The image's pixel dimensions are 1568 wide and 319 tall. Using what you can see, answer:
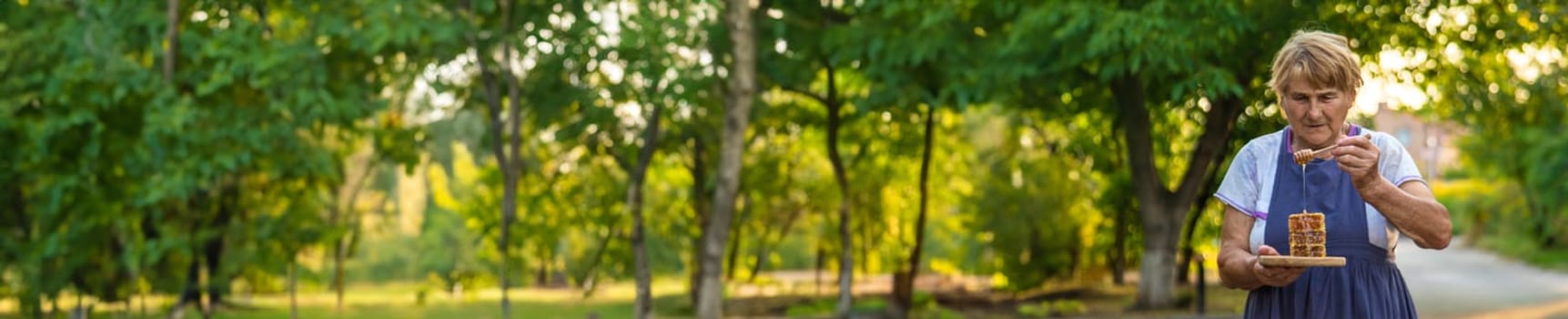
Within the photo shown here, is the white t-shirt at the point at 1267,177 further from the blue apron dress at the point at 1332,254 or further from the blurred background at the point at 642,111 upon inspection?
the blurred background at the point at 642,111

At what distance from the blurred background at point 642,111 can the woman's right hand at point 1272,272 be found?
9118mm

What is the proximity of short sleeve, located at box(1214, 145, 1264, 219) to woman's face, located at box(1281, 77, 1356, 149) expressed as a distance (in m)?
0.15

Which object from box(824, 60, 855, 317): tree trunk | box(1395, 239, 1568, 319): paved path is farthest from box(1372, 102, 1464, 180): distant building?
box(824, 60, 855, 317): tree trunk

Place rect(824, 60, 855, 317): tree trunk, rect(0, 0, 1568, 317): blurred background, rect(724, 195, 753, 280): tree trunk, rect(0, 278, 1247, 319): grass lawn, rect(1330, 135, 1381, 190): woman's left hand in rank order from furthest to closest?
rect(724, 195, 753, 280): tree trunk < rect(0, 278, 1247, 319): grass lawn < rect(824, 60, 855, 317): tree trunk < rect(0, 0, 1568, 317): blurred background < rect(1330, 135, 1381, 190): woman's left hand

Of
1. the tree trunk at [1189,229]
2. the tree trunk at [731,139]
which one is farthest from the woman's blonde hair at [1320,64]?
the tree trunk at [1189,229]

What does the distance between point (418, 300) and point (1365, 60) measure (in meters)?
12.9

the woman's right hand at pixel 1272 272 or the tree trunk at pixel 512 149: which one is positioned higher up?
the tree trunk at pixel 512 149

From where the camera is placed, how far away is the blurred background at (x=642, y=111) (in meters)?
16.5

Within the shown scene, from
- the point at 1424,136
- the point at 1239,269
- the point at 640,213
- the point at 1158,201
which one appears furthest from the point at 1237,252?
the point at 1424,136

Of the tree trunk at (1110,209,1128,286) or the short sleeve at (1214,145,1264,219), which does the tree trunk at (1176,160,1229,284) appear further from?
the short sleeve at (1214,145,1264,219)

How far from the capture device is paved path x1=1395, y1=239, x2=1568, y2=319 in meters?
24.0

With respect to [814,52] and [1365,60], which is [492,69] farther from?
[1365,60]

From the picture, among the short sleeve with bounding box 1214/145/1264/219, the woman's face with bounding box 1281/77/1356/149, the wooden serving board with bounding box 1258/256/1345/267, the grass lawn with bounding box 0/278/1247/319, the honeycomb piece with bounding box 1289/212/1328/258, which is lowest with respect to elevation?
the grass lawn with bounding box 0/278/1247/319

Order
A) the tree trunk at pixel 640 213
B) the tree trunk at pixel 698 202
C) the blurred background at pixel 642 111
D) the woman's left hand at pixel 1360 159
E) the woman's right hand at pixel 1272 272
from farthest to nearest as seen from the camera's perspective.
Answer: the tree trunk at pixel 698 202 < the tree trunk at pixel 640 213 < the blurred background at pixel 642 111 < the woman's right hand at pixel 1272 272 < the woman's left hand at pixel 1360 159
